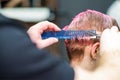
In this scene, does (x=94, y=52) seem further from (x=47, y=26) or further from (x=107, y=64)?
(x=107, y=64)

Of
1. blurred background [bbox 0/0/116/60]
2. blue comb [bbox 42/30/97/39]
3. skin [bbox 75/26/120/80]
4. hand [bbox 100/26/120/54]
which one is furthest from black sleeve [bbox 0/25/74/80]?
blurred background [bbox 0/0/116/60]

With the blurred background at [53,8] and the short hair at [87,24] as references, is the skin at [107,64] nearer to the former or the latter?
the short hair at [87,24]

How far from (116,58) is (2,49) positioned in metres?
0.36

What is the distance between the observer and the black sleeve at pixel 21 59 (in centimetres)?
91

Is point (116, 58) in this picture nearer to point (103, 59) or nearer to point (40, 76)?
point (103, 59)

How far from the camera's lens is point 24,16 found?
355cm

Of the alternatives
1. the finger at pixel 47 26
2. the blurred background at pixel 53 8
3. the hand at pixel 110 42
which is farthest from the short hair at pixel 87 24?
the blurred background at pixel 53 8

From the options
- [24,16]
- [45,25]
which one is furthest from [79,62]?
[24,16]

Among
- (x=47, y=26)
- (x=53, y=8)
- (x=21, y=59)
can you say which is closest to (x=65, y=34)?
(x=47, y=26)

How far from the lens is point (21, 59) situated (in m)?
0.91

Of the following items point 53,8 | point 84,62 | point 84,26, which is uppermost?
point 84,26

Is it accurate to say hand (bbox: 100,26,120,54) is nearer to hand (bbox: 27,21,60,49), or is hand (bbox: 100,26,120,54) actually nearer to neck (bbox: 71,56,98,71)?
hand (bbox: 27,21,60,49)

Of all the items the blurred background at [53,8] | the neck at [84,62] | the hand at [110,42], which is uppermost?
the hand at [110,42]

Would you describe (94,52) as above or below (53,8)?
above
